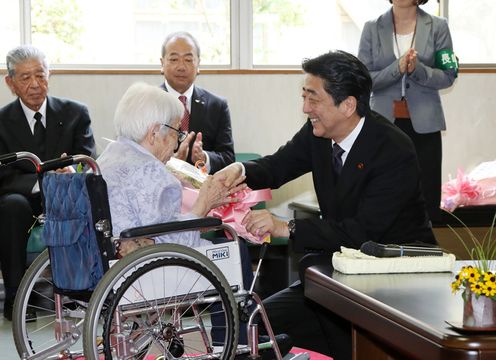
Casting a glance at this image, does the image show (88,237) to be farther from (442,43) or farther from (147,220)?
(442,43)

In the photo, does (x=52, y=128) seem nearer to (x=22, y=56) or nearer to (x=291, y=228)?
(x=22, y=56)

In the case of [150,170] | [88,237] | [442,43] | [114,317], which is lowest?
[114,317]

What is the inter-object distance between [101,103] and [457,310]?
13.9ft

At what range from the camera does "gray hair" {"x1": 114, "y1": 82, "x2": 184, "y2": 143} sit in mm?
3283

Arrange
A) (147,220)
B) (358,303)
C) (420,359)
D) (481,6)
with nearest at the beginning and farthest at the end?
(420,359) → (358,303) → (147,220) → (481,6)

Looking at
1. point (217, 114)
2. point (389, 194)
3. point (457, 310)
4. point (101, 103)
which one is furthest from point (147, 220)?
point (101, 103)

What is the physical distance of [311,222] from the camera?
3.34m

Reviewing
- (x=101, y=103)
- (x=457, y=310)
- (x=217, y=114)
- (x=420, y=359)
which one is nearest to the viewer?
(x=420, y=359)

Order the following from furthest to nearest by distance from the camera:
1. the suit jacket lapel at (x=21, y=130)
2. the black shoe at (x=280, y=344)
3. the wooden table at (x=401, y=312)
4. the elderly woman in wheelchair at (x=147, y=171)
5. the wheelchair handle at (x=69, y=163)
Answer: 1. the suit jacket lapel at (x=21, y=130)
2. the black shoe at (x=280, y=344)
3. the elderly woman in wheelchair at (x=147, y=171)
4. the wheelchair handle at (x=69, y=163)
5. the wooden table at (x=401, y=312)

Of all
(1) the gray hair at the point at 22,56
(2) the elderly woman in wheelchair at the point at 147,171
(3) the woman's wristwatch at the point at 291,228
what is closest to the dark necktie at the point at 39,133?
(1) the gray hair at the point at 22,56

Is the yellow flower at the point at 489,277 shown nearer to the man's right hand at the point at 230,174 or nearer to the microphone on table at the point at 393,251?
the microphone on table at the point at 393,251

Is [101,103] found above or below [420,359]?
above

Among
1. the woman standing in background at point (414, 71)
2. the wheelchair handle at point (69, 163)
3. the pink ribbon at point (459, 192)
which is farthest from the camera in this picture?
the pink ribbon at point (459, 192)

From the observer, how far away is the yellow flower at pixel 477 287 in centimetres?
214
